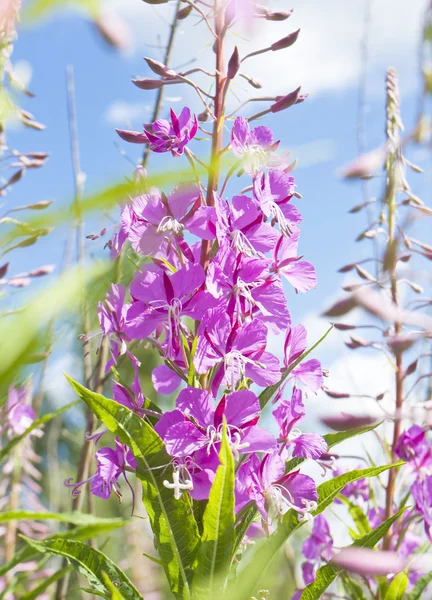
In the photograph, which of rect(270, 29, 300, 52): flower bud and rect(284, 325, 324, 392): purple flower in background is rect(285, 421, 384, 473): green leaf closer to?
rect(284, 325, 324, 392): purple flower in background

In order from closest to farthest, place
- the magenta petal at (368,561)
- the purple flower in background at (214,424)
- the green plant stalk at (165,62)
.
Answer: the magenta petal at (368,561) < the purple flower in background at (214,424) < the green plant stalk at (165,62)

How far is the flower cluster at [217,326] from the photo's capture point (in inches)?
45.3

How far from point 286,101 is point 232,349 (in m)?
0.55

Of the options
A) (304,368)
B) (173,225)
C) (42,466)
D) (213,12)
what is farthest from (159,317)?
(42,466)

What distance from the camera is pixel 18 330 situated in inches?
12.8

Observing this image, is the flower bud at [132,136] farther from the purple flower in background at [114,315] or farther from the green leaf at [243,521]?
the green leaf at [243,521]

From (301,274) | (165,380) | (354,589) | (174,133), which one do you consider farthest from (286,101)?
(354,589)

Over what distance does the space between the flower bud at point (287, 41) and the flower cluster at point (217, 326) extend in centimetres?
24

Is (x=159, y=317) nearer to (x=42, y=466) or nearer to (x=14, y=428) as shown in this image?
(x=14, y=428)

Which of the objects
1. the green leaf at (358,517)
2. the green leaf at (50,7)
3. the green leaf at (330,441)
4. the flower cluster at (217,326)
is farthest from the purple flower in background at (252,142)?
the green leaf at (358,517)

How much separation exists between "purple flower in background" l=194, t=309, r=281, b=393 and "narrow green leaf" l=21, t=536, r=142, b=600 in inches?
15.1

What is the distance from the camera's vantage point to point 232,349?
46.2 inches

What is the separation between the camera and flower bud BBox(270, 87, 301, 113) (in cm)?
134

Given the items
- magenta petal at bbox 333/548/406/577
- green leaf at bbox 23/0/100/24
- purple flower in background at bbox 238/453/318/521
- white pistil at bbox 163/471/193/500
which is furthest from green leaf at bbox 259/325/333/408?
green leaf at bbox 23/0/100/24
